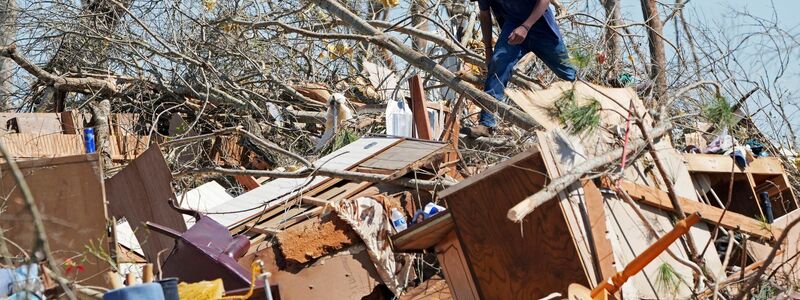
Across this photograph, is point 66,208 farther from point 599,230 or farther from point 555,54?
point 555,54

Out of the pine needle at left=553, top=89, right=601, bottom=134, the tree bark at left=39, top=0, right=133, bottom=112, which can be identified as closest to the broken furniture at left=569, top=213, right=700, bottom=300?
the pine needle at left=553, top=89, right=601, bottom=134

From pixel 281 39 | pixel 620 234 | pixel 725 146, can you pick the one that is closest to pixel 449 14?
pixel 281 39

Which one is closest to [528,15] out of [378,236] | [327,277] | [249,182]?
[249,182]

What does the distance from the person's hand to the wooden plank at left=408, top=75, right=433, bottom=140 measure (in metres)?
0.65

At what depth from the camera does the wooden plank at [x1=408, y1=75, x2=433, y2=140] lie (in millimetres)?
6398

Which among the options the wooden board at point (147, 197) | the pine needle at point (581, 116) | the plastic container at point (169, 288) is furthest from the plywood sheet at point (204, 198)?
the plastic container at point (169, 288)

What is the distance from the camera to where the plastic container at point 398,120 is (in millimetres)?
6469

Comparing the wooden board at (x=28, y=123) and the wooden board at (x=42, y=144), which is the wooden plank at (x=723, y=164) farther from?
the wooden board at (x=28, y=123)

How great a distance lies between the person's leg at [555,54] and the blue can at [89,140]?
9.82 ft

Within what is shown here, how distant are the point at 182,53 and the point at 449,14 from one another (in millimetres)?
2668

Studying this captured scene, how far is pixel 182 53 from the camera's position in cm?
795

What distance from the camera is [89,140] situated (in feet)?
22.5

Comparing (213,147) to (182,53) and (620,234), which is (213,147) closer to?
(182,53)

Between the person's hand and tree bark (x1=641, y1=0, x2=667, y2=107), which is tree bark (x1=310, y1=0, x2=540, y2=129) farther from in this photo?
tree bark (x1=641, y1=0, x2=667, y2=107)
